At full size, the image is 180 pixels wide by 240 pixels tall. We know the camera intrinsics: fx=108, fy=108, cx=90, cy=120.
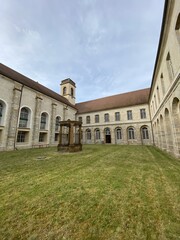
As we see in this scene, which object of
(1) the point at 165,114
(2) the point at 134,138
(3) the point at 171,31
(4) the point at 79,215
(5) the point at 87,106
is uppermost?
(5) the point at 87,106

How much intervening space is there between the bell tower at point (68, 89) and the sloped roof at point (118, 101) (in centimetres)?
363

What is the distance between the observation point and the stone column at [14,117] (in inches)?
496

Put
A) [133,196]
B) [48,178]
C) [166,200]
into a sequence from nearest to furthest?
[166,200], [133,196], [48,178]

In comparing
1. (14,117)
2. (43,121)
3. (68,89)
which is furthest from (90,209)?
(68,89)

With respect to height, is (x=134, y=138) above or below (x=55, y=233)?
above

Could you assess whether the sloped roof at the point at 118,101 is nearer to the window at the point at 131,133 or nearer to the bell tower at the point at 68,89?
the bell tower at the point at 68,89

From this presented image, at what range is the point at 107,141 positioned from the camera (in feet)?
73.5

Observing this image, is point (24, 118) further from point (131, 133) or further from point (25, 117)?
point (131, 133)

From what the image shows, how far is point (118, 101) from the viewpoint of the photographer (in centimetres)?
2325

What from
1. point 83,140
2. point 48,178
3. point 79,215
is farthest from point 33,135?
point 79,215

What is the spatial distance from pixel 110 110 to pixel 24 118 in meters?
15.6

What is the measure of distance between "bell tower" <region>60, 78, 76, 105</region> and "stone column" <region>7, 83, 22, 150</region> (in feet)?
45.8

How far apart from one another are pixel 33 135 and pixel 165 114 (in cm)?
1602

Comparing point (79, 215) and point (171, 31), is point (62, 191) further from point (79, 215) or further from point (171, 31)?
point (171, 31)
